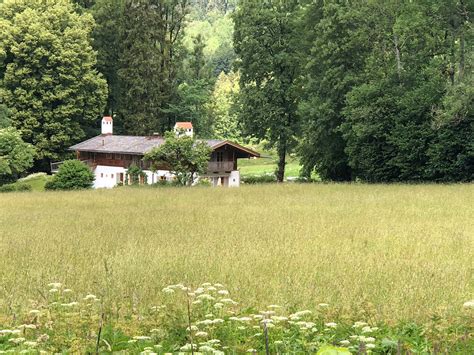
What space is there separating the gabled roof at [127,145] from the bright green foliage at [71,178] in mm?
6234

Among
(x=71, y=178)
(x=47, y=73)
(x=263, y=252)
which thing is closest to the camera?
A: (x=263, y=252)

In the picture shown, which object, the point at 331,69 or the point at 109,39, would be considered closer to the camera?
the point at 331,69

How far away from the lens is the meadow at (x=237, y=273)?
5.94m

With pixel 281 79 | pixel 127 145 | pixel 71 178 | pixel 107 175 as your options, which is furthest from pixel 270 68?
pixel 107 175

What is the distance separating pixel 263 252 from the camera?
11469 millimetres

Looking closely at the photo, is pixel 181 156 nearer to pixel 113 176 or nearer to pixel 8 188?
pixel 8 188

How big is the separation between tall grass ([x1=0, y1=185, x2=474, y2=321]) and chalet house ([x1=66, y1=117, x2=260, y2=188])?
2652 centimetres

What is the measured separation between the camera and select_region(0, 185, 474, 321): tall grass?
7832 millimetres

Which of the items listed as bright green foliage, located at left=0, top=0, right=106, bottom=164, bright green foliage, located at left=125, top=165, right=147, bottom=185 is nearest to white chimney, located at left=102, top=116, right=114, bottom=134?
bright green foliage, located at left=0, top=0, right=106, bottom=164

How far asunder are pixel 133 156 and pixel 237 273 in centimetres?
4390

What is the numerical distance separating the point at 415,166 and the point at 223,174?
63.2 ft

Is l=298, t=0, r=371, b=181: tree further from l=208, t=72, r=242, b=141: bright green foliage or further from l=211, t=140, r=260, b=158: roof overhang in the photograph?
l=208, t=72, r=242, b=141: bright green foliage

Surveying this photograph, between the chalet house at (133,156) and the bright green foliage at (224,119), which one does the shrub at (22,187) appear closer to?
the chalet house at (133,156)

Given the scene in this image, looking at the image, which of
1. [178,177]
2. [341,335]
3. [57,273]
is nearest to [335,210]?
[57,273]
